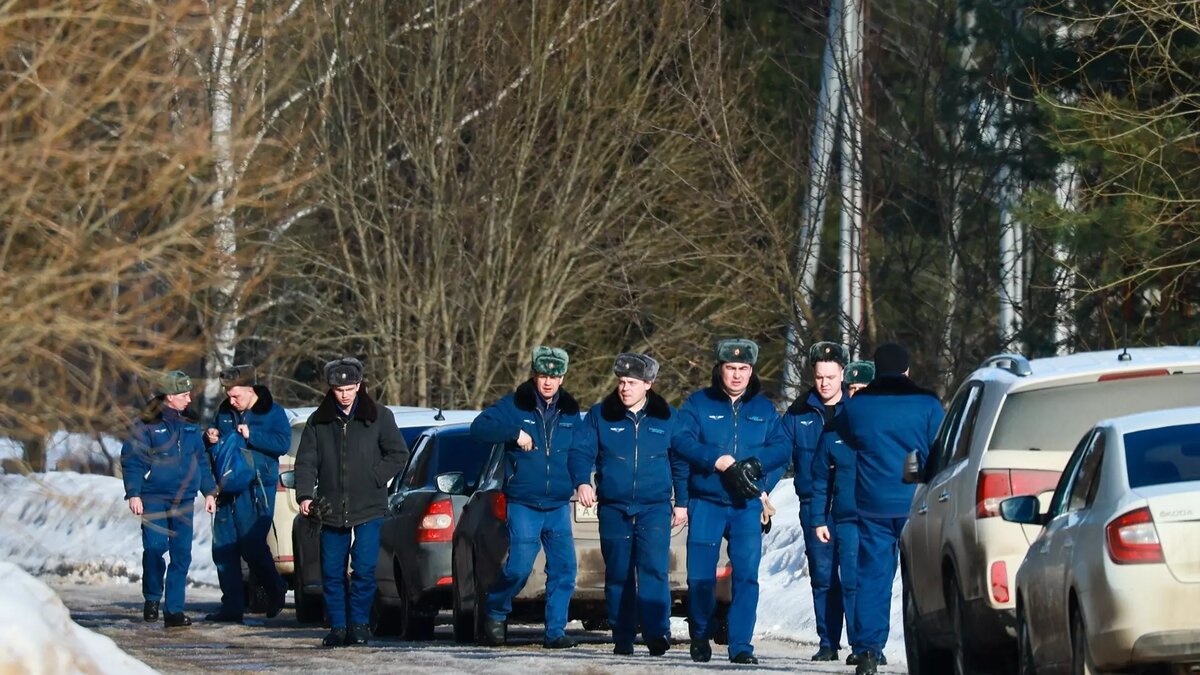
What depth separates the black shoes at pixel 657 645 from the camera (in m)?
15.6

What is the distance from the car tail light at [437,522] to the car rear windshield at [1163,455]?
772 cm

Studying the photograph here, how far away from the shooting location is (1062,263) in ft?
77.1

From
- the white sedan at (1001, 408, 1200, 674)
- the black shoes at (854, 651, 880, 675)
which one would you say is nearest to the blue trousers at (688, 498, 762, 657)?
the black shoes at (854, 651, 880, 675)

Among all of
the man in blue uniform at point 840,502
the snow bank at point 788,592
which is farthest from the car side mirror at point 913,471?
the snow bank at point 788,592

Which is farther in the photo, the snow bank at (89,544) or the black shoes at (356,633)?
the snow bank at (89,544)

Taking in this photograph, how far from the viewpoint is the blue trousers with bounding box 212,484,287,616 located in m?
20.1

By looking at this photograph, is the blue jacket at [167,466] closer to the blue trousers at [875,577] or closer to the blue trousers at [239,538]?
the blue trousers at [239,538]

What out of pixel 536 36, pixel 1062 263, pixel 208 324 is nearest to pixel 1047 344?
pixel 1062 263

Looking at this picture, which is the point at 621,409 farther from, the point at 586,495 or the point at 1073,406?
the point at 1073,406

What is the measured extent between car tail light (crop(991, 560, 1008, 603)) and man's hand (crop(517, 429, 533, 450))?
4.97m

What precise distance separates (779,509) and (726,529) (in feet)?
23.4

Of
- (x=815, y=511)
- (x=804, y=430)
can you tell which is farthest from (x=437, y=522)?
(x=815, y=511)

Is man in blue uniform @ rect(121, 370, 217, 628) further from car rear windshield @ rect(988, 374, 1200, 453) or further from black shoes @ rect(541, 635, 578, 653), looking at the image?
car rear windshield @ rect(988, 374, 1200, 453)

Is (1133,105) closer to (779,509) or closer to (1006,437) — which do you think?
(779,509)
